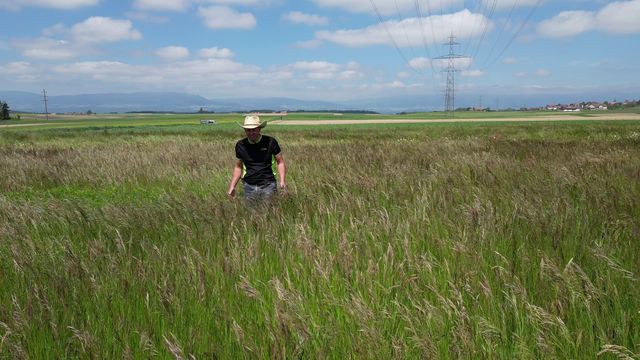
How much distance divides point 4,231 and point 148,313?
2.21 metres

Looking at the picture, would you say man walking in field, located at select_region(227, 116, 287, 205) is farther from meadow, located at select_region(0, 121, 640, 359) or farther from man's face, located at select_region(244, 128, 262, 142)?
meadow, located at select_region(0, 121, 640, 359)

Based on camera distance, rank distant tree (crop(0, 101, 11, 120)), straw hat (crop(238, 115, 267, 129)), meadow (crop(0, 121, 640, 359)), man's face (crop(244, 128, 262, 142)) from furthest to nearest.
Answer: distant tree (crop(0, 101, 11, 120)), man's face (crop(244, 128, 262, 142)), straw hat (crop(238, 115, 267, 129)), meadow (crop(0, 121, 640, 359))

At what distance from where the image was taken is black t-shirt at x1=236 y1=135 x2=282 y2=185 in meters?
5.89

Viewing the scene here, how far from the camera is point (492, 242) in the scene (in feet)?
9.72

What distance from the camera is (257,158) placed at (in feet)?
19.5

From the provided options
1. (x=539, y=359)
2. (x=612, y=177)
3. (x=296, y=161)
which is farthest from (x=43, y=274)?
(x=296, y=161)

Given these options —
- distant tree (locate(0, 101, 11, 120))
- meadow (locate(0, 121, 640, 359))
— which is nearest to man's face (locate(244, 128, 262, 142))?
meadow (locate(0, 121, 640, 359))

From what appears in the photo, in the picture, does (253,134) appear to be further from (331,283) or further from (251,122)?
(331,283)

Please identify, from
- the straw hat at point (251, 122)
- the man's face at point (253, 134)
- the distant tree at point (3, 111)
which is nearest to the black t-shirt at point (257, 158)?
the man's face at point (253, 134)

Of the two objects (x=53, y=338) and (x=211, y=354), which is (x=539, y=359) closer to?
(x=211, y=354)

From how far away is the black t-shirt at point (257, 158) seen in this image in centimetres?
589

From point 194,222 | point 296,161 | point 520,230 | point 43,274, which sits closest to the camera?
point 43,274

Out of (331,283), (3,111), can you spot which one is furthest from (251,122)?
(3,111)

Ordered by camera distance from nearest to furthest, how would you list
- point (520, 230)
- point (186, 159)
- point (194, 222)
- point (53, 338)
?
point (53, 338) → point (520, 230) → point (194, 222) → point (186, 159)
